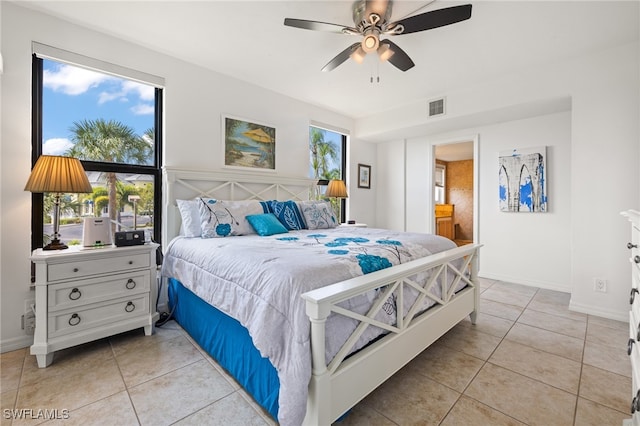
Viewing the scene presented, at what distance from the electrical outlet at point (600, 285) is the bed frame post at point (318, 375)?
3225 millimetres

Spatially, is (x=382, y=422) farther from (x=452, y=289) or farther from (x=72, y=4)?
(x=72, y=4)

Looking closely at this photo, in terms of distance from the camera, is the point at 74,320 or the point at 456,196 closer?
the point at 74,320

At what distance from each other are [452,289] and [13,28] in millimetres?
3977

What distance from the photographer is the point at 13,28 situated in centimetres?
217

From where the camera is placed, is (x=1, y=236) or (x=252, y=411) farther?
(x=1, y=236)

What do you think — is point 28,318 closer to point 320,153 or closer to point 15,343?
point 15,343

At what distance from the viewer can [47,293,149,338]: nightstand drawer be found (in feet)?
6.38

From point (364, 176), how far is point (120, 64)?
375cm

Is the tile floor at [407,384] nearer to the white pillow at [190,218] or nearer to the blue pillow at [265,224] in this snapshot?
the white pillow at [190,218]

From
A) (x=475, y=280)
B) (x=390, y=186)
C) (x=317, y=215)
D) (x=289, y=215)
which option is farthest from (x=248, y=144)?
(x=475, y=280)

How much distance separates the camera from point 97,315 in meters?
2.10

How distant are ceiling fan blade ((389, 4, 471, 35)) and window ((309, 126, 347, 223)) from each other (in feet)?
8.23

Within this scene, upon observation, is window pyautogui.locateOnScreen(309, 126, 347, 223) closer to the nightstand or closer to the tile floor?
→ the nightstand

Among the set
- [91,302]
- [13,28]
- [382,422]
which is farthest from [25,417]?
[13,28]
